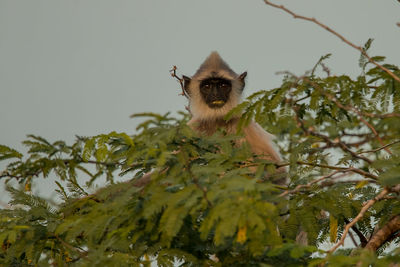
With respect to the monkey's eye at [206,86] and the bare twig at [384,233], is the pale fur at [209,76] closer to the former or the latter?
the monkey's eye at [206,86]

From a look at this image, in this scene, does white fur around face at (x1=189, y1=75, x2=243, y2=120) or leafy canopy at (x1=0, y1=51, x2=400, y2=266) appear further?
white fur around face at (x1=189, y1=75, x2=243, y2=120)

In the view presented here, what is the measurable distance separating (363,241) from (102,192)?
1961 mm

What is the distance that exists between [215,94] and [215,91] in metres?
0.10

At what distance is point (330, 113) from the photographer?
3.42 m

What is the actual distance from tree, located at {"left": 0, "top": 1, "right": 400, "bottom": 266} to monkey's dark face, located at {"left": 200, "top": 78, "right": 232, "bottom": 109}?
3.04m

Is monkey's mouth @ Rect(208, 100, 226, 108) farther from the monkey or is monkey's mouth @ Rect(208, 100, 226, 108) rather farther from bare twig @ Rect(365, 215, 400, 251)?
bare twig @ Rect(365, 215, 400, 251)

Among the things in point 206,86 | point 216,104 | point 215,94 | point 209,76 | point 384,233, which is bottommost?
point 384,233

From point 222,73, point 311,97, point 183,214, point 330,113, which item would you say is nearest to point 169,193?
point 183,214

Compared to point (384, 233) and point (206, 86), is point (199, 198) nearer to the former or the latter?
point (384, 233)

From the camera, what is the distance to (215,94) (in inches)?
260

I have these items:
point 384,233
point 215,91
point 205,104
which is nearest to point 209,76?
point 215,91

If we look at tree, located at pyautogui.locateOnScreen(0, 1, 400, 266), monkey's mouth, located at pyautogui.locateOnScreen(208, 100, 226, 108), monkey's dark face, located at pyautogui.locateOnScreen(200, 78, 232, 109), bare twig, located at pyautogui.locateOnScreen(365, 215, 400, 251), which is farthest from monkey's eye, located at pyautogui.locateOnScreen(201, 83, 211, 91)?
bare twig, located at pyautogui.locateOnScreen(365, 215, 400, 251)

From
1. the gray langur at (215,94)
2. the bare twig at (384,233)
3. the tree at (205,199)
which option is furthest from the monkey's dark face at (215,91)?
the bare twig at (384,233)

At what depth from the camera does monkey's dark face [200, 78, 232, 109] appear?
650cm
